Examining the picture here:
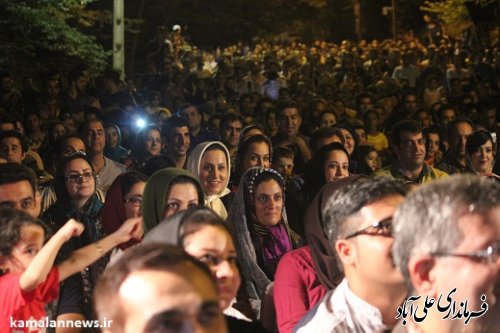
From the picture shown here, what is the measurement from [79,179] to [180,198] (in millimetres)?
1654

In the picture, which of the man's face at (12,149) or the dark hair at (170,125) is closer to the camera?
the man's face at (12,149)

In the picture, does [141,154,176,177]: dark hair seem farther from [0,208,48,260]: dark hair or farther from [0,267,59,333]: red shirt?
[0,267,59,333]: red shirt

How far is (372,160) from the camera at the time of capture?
29.7 ft

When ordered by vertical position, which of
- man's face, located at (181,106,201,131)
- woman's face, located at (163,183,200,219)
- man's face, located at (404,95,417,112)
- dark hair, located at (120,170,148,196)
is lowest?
woman's face, located at (163,183,200,219)

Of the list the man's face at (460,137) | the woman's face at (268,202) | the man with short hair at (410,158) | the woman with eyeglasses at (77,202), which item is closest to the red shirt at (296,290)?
the woman with eyeglasses at (77,202)

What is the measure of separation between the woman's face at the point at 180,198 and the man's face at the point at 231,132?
539 cm

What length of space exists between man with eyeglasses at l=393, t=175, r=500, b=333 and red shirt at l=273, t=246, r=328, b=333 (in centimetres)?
144

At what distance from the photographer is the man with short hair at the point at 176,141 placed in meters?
8.95

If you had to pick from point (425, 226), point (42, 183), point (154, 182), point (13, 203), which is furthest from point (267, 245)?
point (425, 226)

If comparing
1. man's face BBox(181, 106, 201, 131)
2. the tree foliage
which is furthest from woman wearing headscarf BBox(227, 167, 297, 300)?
the tree foliage

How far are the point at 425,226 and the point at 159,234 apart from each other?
1.01m

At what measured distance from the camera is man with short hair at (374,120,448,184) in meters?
7.88

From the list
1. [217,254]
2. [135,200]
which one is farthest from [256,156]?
[217,254]

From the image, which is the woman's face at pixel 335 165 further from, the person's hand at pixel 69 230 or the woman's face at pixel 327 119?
the woman's face at pixel 327 119
